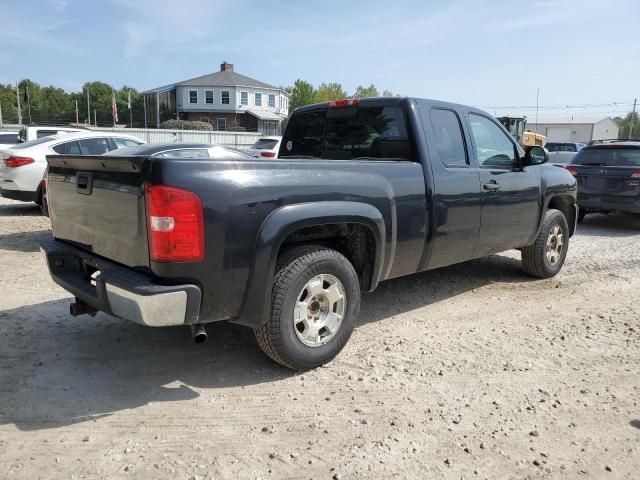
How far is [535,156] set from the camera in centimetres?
557

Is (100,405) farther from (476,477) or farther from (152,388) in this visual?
(476,477)

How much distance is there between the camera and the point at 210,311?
10.4ft

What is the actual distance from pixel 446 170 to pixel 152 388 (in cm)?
293

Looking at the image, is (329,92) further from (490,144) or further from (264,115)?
(490,144)

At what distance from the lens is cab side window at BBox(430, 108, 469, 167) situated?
467cm

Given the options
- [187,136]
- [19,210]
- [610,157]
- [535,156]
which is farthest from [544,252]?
[187,136]

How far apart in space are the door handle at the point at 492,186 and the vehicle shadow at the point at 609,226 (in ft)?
18.5

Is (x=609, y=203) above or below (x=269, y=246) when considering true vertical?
below

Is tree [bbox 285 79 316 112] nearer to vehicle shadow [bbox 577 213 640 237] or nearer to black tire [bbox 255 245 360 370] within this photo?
vehicle shadow [bbox 577 213 640 237]

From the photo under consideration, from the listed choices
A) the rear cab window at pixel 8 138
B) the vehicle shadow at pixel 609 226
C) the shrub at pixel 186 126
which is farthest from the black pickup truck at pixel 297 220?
the shrub at pixel 186 126

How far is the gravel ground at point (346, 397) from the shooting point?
107 inches

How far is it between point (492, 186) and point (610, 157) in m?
6.65

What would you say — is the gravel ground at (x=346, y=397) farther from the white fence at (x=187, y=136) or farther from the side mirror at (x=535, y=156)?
the white fence at (x=187, y=136)

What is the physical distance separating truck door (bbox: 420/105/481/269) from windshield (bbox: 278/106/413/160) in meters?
0.25
